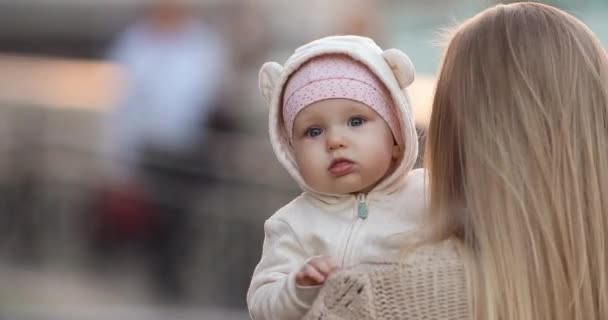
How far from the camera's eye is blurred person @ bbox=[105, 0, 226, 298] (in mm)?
8070

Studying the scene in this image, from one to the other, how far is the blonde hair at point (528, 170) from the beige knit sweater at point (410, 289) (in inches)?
1.0

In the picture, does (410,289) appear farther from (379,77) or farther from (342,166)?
(379,77)

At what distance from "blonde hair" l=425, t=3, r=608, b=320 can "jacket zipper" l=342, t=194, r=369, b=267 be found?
0.66ft

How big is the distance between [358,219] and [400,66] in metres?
0.28

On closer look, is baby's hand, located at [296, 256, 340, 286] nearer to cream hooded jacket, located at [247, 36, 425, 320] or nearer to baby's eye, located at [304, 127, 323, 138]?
cream hooded jacket, located at [247, 36, 425, 320]

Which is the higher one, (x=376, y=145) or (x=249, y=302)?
(x=376, y=145)

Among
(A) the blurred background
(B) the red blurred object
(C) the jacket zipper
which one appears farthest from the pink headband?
(B) the red blurred object

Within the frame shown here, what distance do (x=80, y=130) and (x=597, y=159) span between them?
6.34 m

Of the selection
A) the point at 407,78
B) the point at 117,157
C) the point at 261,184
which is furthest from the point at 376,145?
the point at 117,157

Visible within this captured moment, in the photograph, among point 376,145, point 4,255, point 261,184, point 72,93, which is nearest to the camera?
point 376,145

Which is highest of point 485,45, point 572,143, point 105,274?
point 485,45

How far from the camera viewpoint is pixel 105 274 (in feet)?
27.6

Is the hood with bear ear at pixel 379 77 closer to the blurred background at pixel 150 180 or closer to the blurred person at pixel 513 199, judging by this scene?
the blurred person at pixel 513 199

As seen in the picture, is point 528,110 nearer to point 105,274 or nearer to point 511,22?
point 511,22
